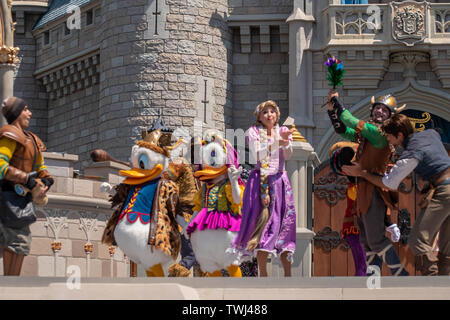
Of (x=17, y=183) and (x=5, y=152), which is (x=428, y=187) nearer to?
(x=17, y=183)

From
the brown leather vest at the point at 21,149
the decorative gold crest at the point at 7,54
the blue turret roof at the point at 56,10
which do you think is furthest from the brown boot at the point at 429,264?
the blue turret roof at the point at 56,10

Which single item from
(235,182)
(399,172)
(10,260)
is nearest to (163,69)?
(235,182)

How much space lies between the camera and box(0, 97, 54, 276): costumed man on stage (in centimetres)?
825

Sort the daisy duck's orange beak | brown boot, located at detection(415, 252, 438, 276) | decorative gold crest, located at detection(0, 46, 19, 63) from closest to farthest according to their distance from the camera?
brown boot, located at detection(415, 252, 438, 276) → the daisy duck's orange beak → decorative gold crest, located at detection(0, 46, 19, 63)

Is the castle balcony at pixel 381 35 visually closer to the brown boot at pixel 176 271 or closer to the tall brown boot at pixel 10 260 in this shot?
the brown boot at pixel 176 271

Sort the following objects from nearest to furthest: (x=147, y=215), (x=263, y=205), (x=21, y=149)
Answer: (x=21, y=149) < (x=147, y=215) < (x=263, y=205)

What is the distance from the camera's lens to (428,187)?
815 centimetres

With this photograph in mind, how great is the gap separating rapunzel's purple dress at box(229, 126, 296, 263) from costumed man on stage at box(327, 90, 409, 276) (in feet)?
1.89

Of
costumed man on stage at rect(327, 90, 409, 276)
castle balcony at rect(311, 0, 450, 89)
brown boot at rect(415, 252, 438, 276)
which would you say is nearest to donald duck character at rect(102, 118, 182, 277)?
costumed man on stage at rect(327, 90, 409, 276)

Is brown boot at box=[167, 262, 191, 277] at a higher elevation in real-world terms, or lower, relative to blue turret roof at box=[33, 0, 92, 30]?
lower

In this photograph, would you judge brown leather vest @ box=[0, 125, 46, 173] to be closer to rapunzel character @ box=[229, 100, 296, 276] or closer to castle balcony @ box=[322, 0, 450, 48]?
rapunzel character @ box=[229, 100, 296, 276]

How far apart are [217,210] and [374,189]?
1.31 metres

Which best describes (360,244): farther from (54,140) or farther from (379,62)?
(54,140)
